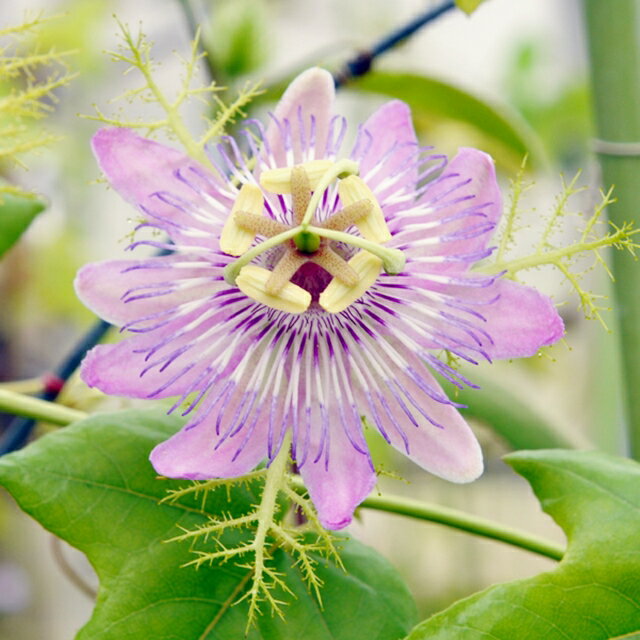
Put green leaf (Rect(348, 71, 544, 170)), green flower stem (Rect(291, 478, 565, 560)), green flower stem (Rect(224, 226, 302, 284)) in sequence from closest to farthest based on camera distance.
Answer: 1. green flower stem (Rect(224, 226, 302, 284))
2. green flower stem (Rect(291, 478, 565, 560))
3. green leaf (Rect(348, 71, 544, 170))

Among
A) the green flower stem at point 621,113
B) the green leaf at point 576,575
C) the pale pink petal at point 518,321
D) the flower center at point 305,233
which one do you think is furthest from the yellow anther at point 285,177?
the green flower stem at point 621,113

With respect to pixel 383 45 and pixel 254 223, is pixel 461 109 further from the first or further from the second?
pixel 254 223

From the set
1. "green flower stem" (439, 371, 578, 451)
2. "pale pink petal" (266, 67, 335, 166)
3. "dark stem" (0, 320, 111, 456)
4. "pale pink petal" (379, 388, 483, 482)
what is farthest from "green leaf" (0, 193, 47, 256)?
"green flower stem" (439, 371, 578, 451)

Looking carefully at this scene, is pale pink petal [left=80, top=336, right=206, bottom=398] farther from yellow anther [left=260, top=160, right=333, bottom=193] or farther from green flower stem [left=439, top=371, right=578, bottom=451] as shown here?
green flower stem [left=439, top=371, right=578, bottom=451]

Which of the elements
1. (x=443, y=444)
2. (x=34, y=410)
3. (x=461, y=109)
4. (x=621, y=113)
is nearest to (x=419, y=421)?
(x=443, y=444)

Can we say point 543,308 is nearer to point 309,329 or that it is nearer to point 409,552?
point 309,329

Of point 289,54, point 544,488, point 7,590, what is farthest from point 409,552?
point 544,488
